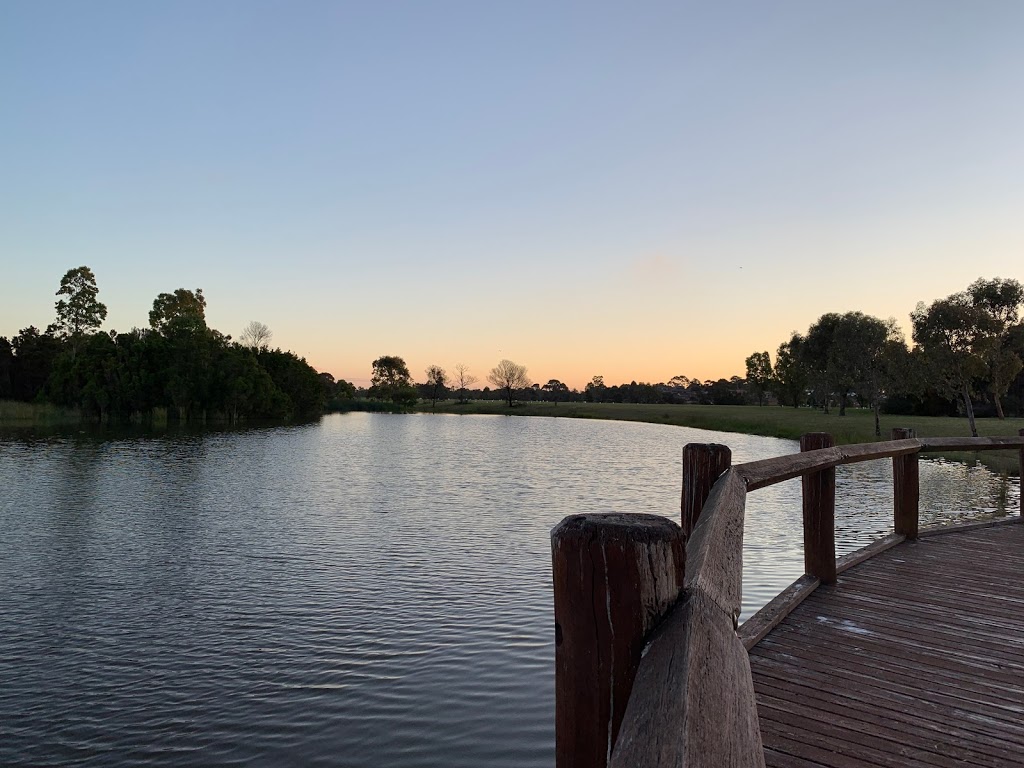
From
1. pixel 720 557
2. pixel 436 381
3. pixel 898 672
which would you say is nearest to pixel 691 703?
pixel 720 557

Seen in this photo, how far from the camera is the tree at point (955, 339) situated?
3459cm

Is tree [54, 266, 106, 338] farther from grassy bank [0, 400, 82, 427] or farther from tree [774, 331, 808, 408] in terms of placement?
tree [774, 331, 808, 408]

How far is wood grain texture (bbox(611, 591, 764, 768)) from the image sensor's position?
3.05 feet

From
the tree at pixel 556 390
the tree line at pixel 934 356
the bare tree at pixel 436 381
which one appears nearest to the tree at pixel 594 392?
the tree at pixel 556 390

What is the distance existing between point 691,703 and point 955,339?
139ft

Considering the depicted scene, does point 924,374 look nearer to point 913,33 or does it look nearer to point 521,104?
point 913,33

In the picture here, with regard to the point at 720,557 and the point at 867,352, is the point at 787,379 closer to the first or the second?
the point at 867,352

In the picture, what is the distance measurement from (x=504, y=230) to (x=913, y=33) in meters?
25.6

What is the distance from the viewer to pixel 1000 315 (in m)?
35.4

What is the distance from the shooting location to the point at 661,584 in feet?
4.29

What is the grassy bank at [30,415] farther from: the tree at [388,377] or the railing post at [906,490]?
the tree at [388,377]

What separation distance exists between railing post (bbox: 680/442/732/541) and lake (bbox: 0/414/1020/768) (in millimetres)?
3086

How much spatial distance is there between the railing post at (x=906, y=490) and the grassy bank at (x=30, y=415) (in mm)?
57236

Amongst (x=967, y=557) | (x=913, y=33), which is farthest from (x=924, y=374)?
(x=967, y=557)
